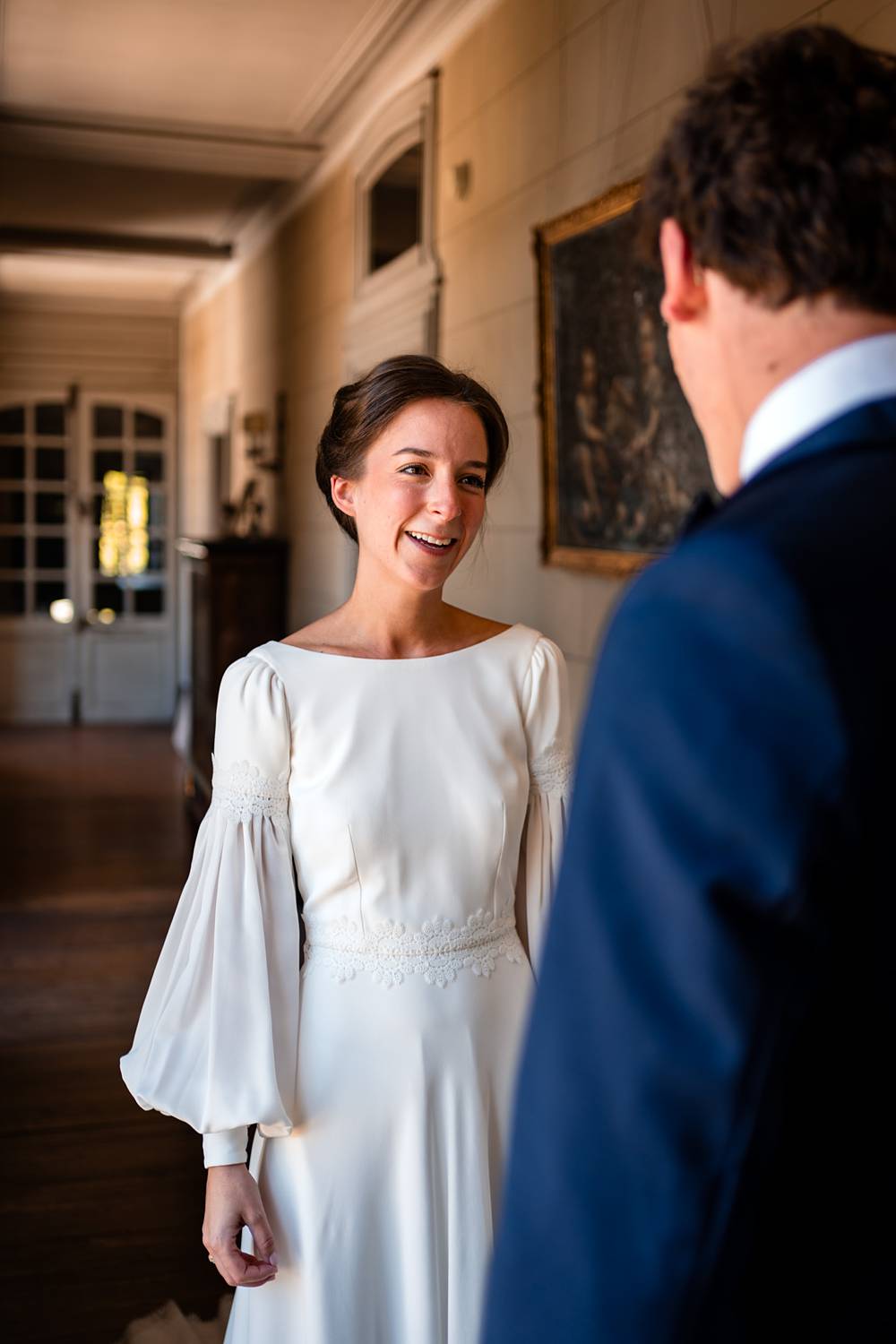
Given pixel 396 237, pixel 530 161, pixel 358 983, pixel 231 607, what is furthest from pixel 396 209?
pixel 358 983

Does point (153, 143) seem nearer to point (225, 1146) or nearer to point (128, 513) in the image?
point (128, 513)

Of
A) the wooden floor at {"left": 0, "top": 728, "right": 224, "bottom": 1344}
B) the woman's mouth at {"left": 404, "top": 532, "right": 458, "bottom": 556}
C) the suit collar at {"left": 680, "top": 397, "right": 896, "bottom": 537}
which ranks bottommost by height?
the wooden floor at {"left": 0, "top": 728, "right": 224, "bottom": 1344}

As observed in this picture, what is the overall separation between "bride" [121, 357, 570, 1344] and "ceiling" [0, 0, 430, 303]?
4.72 meters

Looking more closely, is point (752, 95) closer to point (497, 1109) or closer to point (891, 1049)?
point (891, 1049)

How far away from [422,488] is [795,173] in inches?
45.2

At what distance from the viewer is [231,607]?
29.7ft

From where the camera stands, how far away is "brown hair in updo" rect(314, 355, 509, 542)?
1946 millimetres

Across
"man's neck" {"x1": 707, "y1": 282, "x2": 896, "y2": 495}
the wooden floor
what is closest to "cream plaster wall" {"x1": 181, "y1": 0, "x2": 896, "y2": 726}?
the wooden floor

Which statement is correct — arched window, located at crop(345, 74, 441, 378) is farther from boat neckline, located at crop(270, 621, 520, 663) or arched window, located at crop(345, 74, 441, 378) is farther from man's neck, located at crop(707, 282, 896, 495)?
man's neck, located at crop(707, 282, 896, 495)

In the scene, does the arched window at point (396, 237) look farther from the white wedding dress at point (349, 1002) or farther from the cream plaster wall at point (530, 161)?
the white wedding dress at point (349, 1002)

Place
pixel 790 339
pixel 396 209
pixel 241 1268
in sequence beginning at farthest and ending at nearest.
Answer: pixel 396 209, pixel 241 1268, pixel 790 339

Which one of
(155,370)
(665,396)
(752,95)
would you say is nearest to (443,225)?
(665,396)

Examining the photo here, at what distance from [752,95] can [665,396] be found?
2992 mm

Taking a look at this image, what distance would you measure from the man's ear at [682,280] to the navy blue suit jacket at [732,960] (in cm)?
16
